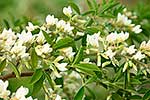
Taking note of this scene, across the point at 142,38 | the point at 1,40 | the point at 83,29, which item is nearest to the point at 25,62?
the point at 1,40

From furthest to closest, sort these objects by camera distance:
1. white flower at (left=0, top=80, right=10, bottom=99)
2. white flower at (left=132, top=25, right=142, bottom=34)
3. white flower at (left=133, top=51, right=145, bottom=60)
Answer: white flower at (left=132, top=25, right=142, bottom=34), white flower at (left=133, top=51, right=145, bottom=60), white flower at (left=0, top=80, right=10, bottom=99)

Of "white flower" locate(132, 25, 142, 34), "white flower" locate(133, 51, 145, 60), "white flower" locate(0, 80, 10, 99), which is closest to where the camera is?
"white flower" locate(0, 80, 10, 99)

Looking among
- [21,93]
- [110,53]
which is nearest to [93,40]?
[110,53]

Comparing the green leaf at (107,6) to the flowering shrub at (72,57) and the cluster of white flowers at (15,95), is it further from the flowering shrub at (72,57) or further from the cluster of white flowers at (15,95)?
the cluster of white flowers at (15,95)

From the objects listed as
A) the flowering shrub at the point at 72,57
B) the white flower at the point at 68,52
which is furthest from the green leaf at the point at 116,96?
the white flower at the point at 68,52

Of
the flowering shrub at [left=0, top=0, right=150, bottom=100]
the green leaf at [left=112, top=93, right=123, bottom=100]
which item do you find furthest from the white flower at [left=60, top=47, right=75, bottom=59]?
the green leaf at [left=112, top=93, right=123, bottom=100]

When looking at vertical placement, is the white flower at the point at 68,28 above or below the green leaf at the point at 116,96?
above

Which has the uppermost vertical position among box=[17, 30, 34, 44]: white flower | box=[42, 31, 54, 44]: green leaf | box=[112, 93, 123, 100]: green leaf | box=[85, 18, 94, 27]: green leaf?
box=[85, 18, 94, 27]: green leaf

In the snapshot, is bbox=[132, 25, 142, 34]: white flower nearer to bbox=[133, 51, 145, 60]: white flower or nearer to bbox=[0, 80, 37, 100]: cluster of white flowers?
bbox=[133, 51, 145, 60]: white flower

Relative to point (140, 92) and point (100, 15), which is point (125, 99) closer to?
point (140, 92)
